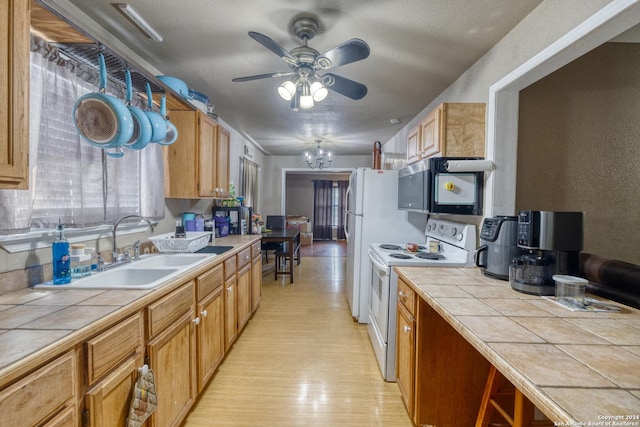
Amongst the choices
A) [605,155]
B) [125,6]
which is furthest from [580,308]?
[125,6]

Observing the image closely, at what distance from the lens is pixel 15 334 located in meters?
0.86

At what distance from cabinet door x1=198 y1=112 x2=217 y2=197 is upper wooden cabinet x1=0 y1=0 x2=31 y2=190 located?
5.25ft

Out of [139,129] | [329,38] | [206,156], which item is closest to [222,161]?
[206,156]

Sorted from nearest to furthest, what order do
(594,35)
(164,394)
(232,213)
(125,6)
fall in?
(594,35), (164,394), (125,6), (232,213)

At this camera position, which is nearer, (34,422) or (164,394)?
(34,422)

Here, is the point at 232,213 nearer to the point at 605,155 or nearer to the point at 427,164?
the point at 427,164

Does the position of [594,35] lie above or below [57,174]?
above

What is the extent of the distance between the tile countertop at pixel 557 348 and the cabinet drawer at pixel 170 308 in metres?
1.25

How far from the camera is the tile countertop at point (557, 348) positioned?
0.61 meters

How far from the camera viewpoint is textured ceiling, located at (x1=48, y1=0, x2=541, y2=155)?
1659 mm

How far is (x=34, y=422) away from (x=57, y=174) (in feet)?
3.96

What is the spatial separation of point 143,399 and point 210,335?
2.66 feet

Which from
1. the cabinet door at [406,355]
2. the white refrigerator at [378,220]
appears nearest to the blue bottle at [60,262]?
the cabinet door at [406,355]

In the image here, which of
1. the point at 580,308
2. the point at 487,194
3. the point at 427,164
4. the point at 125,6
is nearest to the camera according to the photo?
the point at 580,308
